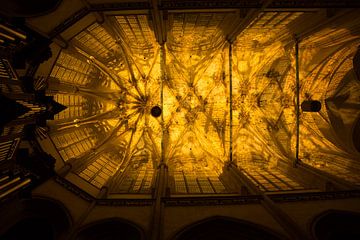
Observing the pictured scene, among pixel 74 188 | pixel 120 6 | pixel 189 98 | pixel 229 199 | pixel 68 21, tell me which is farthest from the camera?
pixel 189 98

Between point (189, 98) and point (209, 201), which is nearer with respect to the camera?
point (209, 201)

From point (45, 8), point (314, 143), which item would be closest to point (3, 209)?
point (45, 8)

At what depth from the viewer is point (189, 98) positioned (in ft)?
61.1

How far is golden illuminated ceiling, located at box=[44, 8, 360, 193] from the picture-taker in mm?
13055

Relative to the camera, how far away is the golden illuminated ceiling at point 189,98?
13.1m

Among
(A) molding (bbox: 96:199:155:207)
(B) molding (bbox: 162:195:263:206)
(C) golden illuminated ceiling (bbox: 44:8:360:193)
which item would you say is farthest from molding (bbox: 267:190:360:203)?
(A) molding (bbox: 96:199:155:207)

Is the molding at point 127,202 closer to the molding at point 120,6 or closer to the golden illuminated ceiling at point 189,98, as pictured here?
the golden illuminated ceiling at point 189,98

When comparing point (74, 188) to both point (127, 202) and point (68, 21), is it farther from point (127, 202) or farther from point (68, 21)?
point (68, 21)

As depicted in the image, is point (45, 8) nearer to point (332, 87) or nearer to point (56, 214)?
point (56, 214)

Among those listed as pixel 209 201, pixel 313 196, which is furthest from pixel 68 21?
pixel 313 196

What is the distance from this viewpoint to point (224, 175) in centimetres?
1483

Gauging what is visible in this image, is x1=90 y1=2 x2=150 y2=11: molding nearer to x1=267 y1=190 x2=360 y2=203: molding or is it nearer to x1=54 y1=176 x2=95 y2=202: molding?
x1=54 y1=176 x2=95 y2=202: molding

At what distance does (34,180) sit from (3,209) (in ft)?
4.21

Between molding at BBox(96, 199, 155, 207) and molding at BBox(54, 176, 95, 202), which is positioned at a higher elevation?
molding at BBox(54, 176, 95, 202)
